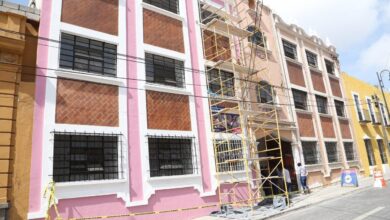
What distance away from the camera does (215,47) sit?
1468 centimetres

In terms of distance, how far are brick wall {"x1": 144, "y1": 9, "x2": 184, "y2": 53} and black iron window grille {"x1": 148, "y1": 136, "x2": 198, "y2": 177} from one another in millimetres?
3866

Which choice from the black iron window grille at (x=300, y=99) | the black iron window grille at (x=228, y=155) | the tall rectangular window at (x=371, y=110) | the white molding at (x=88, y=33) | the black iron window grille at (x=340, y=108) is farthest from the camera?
the tall rectangular window at (x=371, y=110)

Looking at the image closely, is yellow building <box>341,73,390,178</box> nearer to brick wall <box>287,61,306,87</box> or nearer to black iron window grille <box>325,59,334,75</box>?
black iron window grille <box>325,59,334,75</box>

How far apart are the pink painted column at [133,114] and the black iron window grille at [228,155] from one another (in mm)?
3572

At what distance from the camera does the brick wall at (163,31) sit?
1201 cm

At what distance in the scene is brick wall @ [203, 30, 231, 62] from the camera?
560 inches

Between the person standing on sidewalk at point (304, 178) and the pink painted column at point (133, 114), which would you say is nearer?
the pink painted column at point (133, 114)

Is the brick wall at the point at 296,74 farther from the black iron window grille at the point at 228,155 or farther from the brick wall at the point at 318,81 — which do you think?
the black iron window grille at the point at 228,155

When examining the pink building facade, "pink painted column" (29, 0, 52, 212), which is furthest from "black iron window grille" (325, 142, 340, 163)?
"pink painted column" (29, 0, 52, 212)

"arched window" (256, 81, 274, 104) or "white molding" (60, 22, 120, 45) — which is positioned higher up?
"white molding" (60, 22, 120, 45)

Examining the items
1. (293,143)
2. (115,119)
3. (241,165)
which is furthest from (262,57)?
(115,119)

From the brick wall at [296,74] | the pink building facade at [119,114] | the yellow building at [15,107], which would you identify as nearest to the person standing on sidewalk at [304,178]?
the brick wall at [296,74]

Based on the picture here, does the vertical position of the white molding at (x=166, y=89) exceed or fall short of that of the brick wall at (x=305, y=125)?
it exceeds it

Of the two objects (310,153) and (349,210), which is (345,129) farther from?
(349,210)
